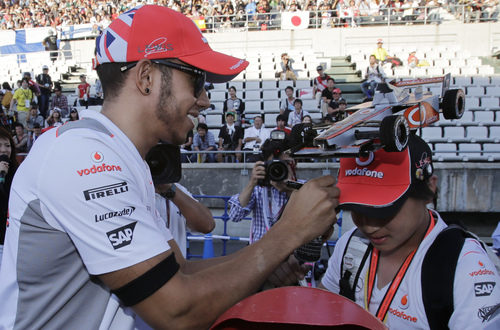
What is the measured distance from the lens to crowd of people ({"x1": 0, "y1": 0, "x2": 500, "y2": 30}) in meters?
17.6

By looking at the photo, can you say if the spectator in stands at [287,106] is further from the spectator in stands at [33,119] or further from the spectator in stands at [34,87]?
the spectator in stands at [34,87]

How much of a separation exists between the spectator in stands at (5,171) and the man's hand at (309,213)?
2.98 meters

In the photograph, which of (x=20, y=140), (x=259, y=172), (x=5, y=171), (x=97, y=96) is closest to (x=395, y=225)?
(x=259, y=172)

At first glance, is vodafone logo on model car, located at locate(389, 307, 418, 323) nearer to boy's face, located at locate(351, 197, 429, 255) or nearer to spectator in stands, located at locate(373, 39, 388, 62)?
boy's face, located at locate(351, 197, 429, 255)

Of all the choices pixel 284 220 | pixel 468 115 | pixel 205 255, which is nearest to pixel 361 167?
pixel 284 220

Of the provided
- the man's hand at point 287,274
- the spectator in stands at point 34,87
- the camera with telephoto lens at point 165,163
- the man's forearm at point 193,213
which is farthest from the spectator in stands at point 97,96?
the man's hand at point 287,274

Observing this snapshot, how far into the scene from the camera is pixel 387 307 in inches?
75.3

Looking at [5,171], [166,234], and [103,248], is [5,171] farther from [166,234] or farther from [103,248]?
[103,248]

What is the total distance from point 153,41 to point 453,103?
1.13 m

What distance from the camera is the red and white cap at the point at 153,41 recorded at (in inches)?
64.2

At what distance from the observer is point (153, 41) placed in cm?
164

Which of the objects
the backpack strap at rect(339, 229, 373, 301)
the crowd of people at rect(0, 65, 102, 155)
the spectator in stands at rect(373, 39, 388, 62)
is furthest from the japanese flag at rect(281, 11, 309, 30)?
the backpack strap at rect(339, 229, 373, 301)

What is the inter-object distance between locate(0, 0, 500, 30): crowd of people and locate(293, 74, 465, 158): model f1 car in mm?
15783

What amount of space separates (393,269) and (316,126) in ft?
2.84
